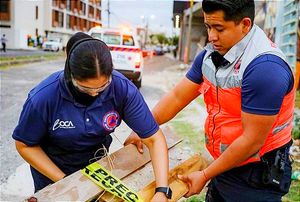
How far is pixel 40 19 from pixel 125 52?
32041 mm

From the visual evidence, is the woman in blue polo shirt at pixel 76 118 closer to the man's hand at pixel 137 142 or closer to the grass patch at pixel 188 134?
the man's hand at pixel 137 142

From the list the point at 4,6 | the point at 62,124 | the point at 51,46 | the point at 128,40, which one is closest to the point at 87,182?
the point at 62,124

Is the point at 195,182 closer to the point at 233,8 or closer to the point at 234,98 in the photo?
the point at 234,98

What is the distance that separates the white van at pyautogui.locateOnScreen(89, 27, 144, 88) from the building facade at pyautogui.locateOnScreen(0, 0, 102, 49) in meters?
15.4

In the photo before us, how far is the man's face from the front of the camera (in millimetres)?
1604

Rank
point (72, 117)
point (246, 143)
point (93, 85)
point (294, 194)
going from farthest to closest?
1. point (294, 194)
2. point (72, 117)
3. point (93, 85)
4. point (246, 143)

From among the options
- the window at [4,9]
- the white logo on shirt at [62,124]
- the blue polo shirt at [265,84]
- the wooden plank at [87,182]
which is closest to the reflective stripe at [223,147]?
the blue polo shirt at [265,84]

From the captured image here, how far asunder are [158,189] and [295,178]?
2.60 meters

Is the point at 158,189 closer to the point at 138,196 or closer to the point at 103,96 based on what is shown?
the point at 138,196

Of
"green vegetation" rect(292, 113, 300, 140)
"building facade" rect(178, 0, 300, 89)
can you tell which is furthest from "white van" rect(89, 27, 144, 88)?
"green vegetation" rect(292, 113, 300, 140)

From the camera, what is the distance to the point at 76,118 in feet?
6.39

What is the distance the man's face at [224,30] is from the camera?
5.26 feet

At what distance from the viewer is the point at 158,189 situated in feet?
6.17

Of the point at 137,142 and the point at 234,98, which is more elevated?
the point at 234,98
